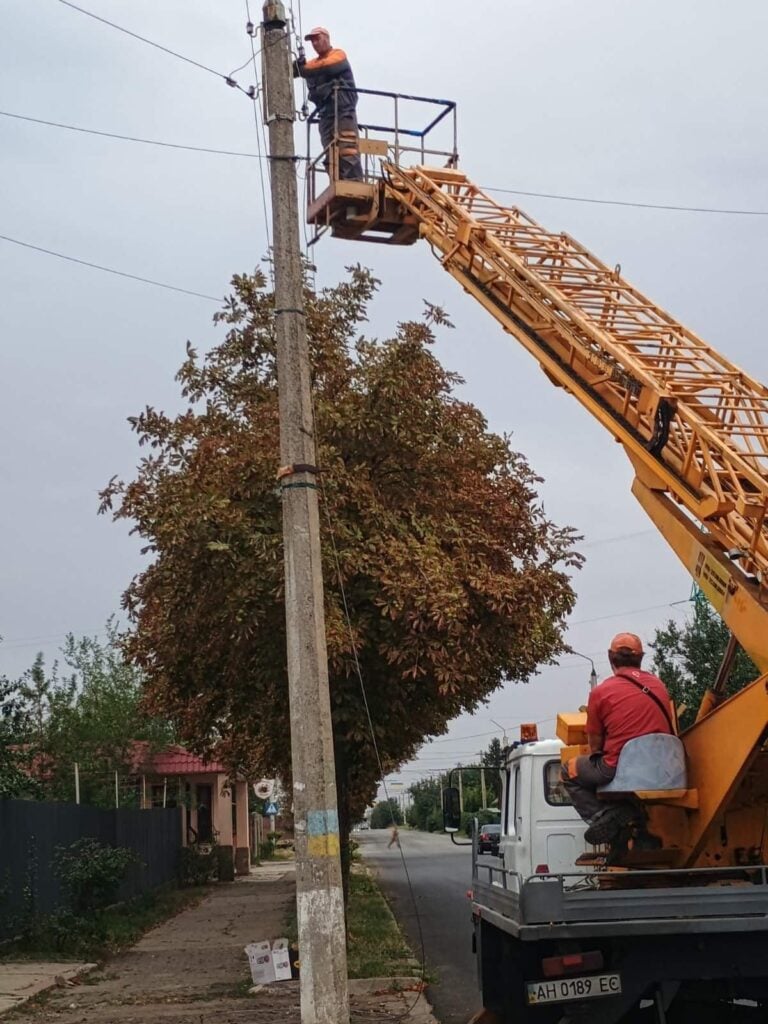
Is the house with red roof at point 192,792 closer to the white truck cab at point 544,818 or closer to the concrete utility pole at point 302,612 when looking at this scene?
the white truck cab at point 544,818

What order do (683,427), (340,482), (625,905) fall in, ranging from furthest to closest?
1. (340,482)
2. (683,427)
3. (625,905)

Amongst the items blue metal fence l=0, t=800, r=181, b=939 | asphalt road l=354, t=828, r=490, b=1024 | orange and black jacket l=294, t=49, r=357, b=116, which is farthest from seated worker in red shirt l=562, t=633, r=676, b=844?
blue metal fence l=0, t=800, r=181, b=939

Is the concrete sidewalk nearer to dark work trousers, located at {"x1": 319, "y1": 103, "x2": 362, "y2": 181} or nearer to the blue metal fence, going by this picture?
the blue metal fence

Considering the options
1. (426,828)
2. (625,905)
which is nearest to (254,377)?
(625,905)

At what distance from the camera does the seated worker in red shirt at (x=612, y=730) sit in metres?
8.05

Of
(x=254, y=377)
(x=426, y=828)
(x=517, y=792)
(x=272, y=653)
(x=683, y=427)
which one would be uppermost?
(x=254, y=377)

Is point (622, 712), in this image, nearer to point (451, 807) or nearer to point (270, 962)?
point (451, 807)

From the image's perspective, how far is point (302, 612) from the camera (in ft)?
32.0

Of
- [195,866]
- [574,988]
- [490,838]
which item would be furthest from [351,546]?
[195,866]

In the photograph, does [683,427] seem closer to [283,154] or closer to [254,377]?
[283,154]

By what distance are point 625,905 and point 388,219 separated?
7.78 m

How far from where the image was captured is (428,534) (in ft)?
46.2

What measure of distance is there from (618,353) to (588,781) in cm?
301

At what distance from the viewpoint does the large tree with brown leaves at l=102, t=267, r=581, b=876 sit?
13.3m
